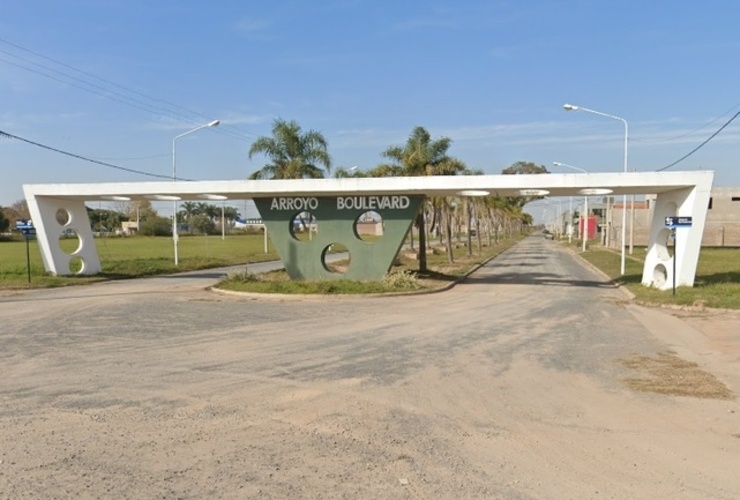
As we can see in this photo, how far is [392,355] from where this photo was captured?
34.6ft

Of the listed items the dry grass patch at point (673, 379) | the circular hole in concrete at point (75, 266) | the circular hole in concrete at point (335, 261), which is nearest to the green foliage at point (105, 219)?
the circular hole in concrete at point (335, 261)

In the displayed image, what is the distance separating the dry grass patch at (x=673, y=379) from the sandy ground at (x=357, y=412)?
27 cm

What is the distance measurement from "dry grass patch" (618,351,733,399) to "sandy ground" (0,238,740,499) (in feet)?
0.88

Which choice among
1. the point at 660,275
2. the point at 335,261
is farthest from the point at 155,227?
the point at 660,275

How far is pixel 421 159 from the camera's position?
30734 mm

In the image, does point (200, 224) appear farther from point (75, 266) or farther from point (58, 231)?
point (58, 231)

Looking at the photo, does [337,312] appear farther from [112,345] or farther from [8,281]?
[8,281]

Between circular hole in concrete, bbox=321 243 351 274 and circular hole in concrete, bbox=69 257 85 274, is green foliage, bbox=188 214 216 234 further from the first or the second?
circular hole in concrete, bbox=69 257 85 274

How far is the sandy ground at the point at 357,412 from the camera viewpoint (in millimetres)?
5082

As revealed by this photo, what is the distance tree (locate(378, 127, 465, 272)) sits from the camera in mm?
30781

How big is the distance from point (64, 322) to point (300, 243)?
1131 cm

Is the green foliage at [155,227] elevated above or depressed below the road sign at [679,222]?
below

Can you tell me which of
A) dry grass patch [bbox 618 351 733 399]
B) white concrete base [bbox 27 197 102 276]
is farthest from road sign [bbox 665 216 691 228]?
white concrete base [bbox 27 197 102 276]

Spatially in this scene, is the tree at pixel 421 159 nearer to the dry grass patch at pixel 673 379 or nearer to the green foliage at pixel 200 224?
the dry grass patch at pixel 673 379
